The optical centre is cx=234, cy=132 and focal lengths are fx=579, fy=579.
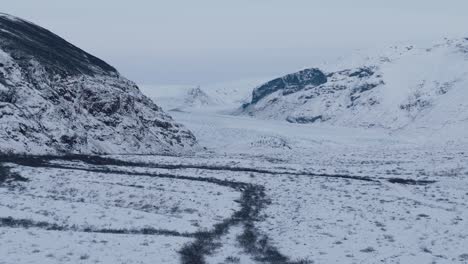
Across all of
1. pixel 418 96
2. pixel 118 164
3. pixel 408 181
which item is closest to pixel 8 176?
pixel 118 164

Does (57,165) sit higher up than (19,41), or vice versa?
(19,41)

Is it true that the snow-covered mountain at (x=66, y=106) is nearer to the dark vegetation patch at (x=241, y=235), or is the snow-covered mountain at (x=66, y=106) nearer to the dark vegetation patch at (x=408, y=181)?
the dark vegetation patch at (x=241, y=235)

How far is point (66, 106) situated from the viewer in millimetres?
47781

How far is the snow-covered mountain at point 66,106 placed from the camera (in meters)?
41.2

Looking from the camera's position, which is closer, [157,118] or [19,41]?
[19,41]

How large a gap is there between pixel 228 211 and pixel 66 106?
25.8 meters

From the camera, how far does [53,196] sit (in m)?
26.6

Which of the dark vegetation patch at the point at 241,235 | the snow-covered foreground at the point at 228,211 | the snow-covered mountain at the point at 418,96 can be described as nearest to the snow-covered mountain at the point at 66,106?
the snow-covered foreground at the point at 228,211

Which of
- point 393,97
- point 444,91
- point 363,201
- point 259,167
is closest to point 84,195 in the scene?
point 363,201

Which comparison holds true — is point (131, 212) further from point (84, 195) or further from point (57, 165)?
point (57, 165)

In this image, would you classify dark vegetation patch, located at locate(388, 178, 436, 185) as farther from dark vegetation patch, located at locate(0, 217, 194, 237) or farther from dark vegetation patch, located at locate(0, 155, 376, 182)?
dark vegetation patch, located at locate(0, 217, 194, 237)

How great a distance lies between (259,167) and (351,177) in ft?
24.5

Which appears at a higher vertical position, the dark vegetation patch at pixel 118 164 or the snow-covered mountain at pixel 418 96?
the snow-covered mountain at pixel 418 96

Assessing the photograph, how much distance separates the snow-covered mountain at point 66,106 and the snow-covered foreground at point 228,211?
14.6ft
